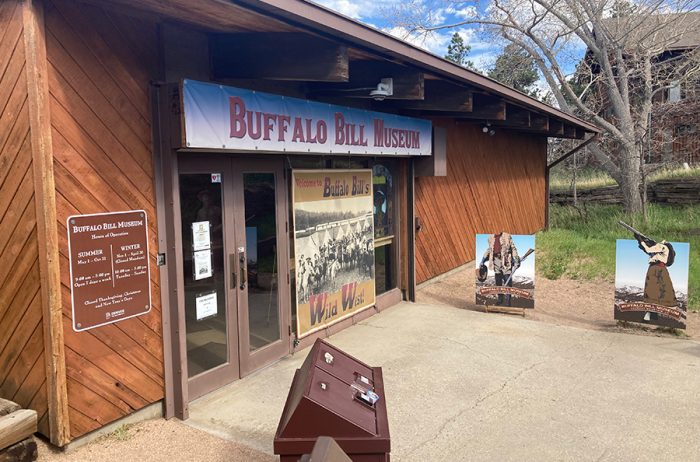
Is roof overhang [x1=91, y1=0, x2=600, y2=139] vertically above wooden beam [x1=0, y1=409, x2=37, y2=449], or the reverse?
roof overhang [x1=91, y1=0, x2=600, y2=139]

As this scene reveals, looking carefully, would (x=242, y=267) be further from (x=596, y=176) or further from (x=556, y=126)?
(x=596, y=176)

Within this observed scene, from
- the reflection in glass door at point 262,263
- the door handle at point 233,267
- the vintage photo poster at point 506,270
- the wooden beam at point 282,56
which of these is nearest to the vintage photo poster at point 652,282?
the vintage photo poster at point 506,270

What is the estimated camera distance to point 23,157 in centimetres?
348

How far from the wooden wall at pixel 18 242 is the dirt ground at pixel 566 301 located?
5566mm

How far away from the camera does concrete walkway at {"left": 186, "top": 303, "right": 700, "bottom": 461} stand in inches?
152

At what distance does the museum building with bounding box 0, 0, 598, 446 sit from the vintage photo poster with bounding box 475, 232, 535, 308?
183 cm

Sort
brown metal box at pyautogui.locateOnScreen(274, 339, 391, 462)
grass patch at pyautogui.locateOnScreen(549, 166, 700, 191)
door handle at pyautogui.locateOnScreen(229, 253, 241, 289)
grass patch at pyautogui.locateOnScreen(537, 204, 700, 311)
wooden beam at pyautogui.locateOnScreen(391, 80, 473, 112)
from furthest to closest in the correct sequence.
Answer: grass patch at pyautogui.locateOnScreen(549, 166, 700, 191) < grass patch at pyautogui.locateOnScreen(537, 204, 700, 311) < wooden beam at pyautogui.locateOnScreen(391, 80, 473, 112) < door handle at pyautogui.locateOnScreen(229, 253, 241, 289) < brown metal box at pyautogui.locateOnScreen(274, 339, 391, 462)

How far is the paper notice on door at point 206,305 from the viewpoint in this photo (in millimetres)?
4590

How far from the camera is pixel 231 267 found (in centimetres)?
490

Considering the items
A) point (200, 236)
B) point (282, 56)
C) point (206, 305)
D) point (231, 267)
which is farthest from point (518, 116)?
point (206, 305)

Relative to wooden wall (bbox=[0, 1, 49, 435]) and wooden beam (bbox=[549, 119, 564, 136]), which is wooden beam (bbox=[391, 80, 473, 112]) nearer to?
wooden wall (bbox=[0, 1, 49, 435])

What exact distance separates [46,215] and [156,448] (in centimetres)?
167

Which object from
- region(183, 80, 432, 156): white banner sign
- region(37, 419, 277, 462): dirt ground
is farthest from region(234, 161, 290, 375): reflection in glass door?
region(37, 419, 277, 462): dirt ground

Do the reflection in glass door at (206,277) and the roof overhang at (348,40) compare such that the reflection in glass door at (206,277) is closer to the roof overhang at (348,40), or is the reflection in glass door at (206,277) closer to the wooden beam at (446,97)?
the roof overhang at (348,40)
